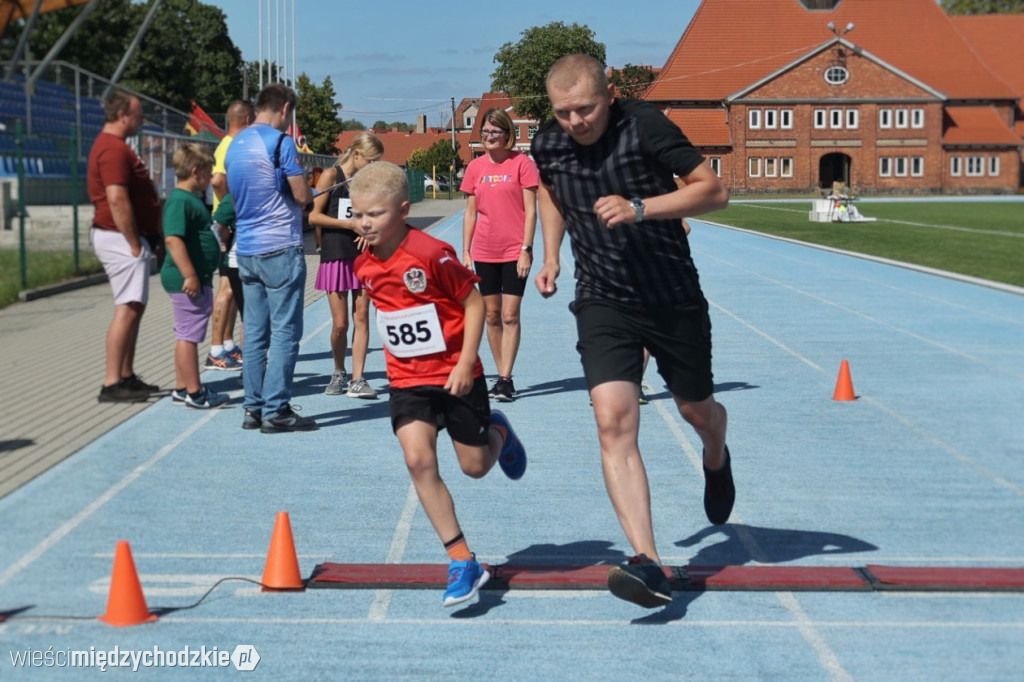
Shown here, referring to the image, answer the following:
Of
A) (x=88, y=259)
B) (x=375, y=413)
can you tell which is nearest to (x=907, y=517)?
(x=375, y=413)

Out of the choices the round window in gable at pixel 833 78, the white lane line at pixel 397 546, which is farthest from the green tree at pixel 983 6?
the white lane line at pixel 397 546

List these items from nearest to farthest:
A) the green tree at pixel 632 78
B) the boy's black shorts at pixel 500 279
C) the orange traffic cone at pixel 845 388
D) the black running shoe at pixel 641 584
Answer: the black running shoe at pixel 641 584 < the boy's black shorts at pixel 500 279 < the orange traffic cone at pixel 845 388 < the green tree at pixel 632 78

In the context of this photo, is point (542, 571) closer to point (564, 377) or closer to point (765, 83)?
point (564, 377)

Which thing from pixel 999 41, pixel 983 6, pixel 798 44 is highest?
pixel 983 6

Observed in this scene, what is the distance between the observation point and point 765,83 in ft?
294

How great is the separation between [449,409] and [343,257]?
4.90 meters

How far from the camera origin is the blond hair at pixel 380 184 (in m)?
5.07

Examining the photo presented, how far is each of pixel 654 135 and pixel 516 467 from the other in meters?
1.63

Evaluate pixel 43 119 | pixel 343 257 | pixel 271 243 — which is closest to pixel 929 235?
pixel 43 119

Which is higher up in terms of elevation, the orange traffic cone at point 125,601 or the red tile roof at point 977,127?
the red tile roof at point 977,127

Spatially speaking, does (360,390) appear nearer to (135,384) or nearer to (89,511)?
(135,384)

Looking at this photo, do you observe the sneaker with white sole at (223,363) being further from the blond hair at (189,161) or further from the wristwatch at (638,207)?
the wristwatch at (638,207)

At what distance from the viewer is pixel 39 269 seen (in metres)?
20.7

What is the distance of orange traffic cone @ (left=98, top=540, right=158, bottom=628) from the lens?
480cm
